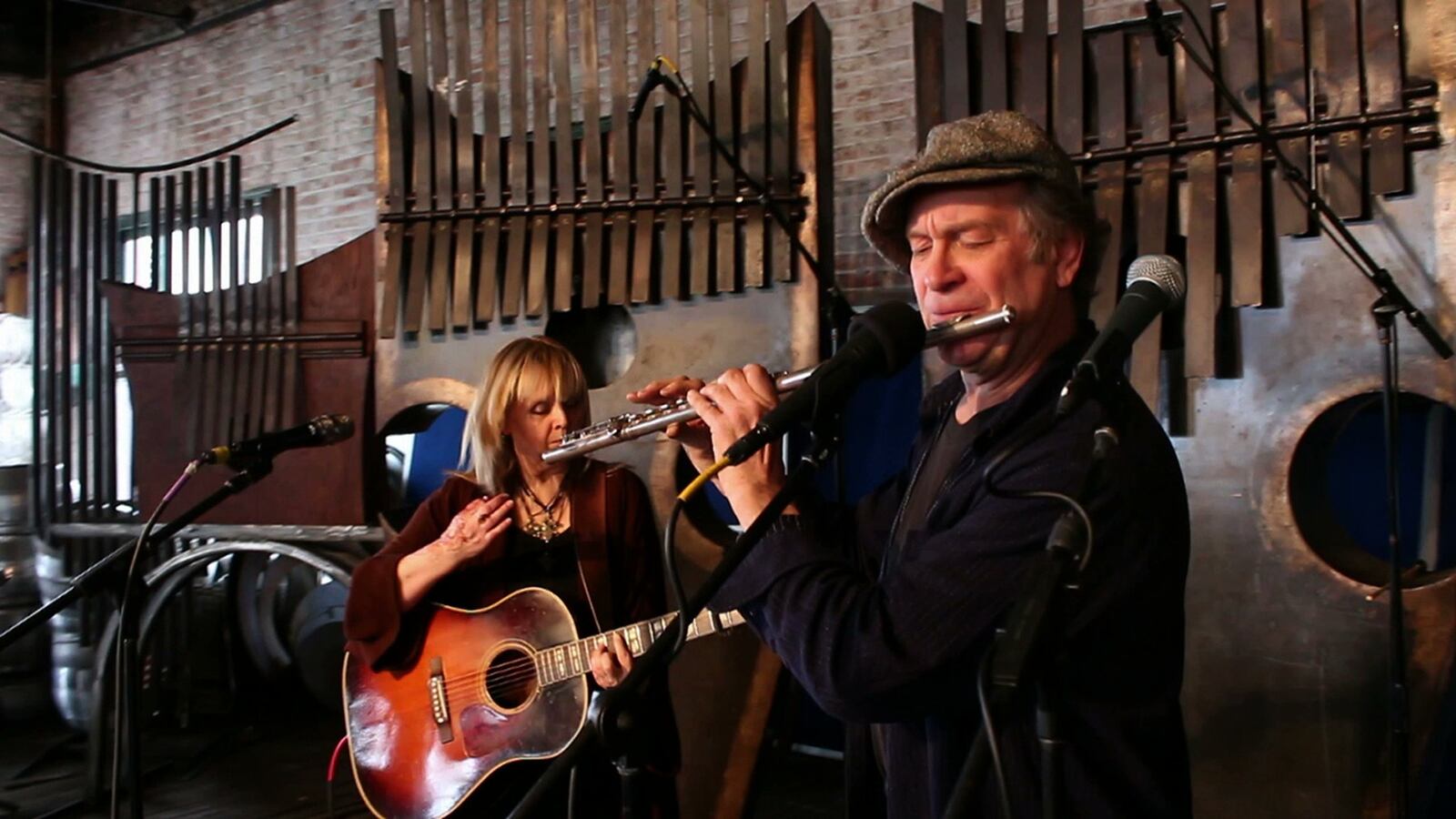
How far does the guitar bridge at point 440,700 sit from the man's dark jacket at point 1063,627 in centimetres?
140

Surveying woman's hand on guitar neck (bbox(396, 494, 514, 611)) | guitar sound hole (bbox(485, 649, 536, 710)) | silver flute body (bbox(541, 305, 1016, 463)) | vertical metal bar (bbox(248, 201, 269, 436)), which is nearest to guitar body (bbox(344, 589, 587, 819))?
guitar sound hole (bbox(485, 649, 536, 710))

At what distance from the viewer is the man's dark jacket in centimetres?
140

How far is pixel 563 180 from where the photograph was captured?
12.4 ft

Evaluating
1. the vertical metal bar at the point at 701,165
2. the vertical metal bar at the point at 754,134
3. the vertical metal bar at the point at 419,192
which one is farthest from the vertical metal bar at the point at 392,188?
the vertical metal bar at the point at 754,134

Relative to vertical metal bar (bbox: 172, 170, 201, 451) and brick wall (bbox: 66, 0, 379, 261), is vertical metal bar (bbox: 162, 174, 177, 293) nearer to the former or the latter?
vertical metal bar (bbox: 172, 170, 201, 451)

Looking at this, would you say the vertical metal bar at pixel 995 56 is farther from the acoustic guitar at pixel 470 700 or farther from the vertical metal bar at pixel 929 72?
the acoustic guitar at pixel 470 700

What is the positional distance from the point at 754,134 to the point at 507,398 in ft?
3.87

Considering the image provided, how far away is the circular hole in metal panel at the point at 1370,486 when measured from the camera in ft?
9.23

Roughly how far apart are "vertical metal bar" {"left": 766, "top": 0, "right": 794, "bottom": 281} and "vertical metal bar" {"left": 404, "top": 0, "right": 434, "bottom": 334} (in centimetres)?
120

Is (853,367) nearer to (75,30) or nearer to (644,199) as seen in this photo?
(644,199)

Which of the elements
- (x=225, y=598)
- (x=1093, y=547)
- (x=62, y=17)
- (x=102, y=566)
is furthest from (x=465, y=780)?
(x=62, y=17)

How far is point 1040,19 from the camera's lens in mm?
3107

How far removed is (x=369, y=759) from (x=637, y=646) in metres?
0.76

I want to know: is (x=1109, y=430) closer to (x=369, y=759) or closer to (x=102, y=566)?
(x=369, y=759)
